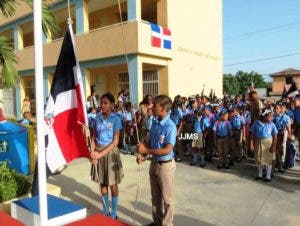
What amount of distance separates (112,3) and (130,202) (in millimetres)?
11604

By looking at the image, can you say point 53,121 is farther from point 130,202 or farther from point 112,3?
point 112,3

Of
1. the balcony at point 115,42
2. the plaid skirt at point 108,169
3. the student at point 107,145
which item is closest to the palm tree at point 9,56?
the student at point 107,145

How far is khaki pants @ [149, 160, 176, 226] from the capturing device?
4297mm

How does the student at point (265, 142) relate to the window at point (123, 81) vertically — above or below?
below

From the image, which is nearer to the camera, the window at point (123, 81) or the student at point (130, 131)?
the student at point (130, 131)

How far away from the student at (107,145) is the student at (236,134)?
4.44 metres

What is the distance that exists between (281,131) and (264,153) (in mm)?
1142

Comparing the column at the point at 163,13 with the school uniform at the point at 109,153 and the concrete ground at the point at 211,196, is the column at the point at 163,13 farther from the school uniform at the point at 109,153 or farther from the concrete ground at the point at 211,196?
the school uniform at the point at 109,153

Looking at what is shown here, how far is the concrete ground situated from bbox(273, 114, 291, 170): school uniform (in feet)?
1.11

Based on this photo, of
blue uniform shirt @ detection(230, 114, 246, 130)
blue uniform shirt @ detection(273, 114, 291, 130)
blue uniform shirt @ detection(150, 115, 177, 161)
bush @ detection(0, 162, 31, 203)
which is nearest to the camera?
blue uniform shirt @ detection(150, 115, 177, 161)

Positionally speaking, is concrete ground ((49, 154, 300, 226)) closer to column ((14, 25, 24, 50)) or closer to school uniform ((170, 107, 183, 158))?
school uniform ((170, 107, 183, 158))

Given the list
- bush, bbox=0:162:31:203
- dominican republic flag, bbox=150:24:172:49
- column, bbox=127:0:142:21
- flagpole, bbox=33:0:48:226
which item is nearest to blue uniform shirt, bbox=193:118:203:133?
bush, bbox=0:162:31:203

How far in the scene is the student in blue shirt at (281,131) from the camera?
785cm

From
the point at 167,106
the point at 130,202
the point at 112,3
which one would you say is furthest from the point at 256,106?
the point at 112,3
